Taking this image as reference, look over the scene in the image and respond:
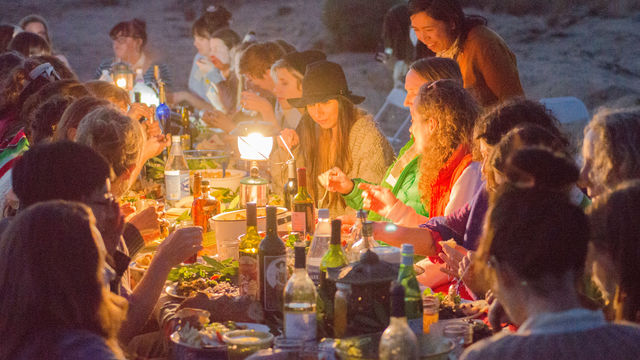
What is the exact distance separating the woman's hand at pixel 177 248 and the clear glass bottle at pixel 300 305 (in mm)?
550

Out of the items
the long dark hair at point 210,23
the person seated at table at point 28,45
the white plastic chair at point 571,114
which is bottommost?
the white plastic chair at point 571,114

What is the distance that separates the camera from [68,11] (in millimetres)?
19594

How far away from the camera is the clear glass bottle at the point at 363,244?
1757 mm

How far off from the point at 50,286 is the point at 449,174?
1.77 metres

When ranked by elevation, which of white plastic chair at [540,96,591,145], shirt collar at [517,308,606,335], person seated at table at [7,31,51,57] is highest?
person seated at table at [7,31,51,57]

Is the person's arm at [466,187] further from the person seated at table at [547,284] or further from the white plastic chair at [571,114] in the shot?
the white plastic chair at [571,114]

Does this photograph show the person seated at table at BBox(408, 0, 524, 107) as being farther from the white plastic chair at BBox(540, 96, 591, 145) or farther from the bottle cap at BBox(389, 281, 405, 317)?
the bottle cap at BBox(389, 281, 405, 317)

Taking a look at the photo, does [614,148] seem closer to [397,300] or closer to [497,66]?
[397,300]

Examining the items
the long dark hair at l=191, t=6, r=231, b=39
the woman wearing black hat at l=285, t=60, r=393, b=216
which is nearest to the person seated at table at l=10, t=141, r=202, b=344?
the woman wearing black hat at l=285, t=60, r=393, b=216

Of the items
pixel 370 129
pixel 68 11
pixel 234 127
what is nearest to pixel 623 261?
pixel 370 129

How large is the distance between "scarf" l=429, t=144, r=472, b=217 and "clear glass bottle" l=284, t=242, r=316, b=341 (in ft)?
4.03

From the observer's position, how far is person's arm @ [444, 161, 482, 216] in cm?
244

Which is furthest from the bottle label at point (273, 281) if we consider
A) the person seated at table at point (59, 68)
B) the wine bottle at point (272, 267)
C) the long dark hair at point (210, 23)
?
the long dark hair at point (210, 23)

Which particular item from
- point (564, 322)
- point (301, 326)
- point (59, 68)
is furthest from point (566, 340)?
point (59, 68)
